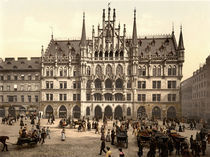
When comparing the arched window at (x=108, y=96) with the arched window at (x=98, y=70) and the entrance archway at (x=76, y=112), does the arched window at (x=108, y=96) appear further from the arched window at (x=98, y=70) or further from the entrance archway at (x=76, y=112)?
the entrance archway at (x=76, y=112)

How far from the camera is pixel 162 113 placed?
180 feet

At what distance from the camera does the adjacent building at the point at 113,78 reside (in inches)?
2179

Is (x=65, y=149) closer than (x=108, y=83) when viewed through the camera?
Yes

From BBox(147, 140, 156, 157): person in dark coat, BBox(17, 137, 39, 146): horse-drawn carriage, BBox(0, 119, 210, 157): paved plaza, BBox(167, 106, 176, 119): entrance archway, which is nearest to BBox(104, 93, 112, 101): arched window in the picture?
BBox(167, 106, 176, 119): entrance archway

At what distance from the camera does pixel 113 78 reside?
55.3 metres

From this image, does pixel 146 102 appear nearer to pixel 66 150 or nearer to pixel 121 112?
pixel 121 112

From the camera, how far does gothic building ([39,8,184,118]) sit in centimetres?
5534

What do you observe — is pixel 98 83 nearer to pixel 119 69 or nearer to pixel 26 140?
pixel 119 69

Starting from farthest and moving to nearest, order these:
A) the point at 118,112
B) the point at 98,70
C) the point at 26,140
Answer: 1. the point at 98,70
2. the point at 118,112
3. the point at 26,140

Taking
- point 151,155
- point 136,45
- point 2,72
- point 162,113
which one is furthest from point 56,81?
point 151,155

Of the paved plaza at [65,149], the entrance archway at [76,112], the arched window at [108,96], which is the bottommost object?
the paved plaza at [65,149]

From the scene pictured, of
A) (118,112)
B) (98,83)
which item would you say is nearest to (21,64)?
(98,83)

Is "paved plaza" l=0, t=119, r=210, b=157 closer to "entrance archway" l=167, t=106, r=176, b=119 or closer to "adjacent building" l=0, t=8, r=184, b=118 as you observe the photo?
"adjacent building" l=0, t=8, r=184, b=118

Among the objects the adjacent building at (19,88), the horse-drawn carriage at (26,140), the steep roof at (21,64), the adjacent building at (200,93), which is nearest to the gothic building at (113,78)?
the adjacent building at (19,88)
